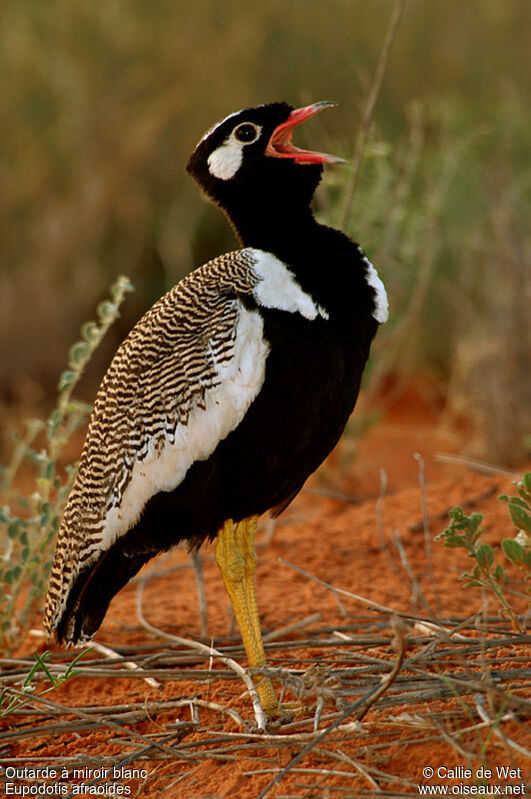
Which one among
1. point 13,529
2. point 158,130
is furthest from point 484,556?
point 158,130

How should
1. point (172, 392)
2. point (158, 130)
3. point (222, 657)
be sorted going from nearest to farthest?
point (172, 392) < point (222, 657) < point (158, 130)

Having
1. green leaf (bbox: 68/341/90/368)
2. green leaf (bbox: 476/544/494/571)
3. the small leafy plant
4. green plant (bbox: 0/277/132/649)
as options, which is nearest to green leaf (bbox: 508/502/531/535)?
the small leafy plant

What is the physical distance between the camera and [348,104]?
8.02 m

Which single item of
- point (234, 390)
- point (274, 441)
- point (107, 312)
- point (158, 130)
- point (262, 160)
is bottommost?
point (274, 441)

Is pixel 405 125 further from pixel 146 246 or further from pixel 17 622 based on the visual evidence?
pixel 17 622

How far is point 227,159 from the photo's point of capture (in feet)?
9.93

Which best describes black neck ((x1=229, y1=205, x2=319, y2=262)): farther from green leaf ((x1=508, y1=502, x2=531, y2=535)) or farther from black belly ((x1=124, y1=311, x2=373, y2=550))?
green leaf ((x1=508, y1=502, x2=531, y2=535))

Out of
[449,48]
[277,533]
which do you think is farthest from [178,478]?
[449,48]

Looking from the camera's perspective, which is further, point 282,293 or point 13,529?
point 13,529

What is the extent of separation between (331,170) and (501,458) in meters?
1.72

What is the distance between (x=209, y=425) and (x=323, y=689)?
74 cm

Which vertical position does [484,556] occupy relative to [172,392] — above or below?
below

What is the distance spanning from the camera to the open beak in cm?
295

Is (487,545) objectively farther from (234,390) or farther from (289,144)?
(289,144)
